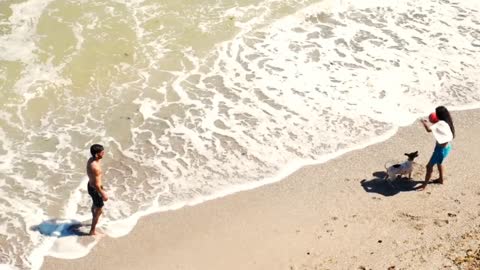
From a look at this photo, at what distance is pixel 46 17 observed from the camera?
16188 mm

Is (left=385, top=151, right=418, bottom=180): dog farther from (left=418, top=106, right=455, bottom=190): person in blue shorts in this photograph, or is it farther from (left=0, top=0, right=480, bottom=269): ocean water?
(left=0, top=0, right=480, bottom=269): ocean water

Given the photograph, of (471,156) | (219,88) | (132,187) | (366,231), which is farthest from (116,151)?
(471,156)

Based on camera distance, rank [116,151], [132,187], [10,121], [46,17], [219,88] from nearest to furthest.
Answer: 1. [132,187]
2. [116,151]
3. [10,121]
4. [219,88]
5. [46,17]

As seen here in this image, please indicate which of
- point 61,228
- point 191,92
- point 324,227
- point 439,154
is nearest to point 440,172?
point 439,154

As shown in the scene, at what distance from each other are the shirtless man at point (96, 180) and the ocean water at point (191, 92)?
1.46 feet

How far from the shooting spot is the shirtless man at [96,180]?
28.7 feet

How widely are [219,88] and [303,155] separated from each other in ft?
10.1

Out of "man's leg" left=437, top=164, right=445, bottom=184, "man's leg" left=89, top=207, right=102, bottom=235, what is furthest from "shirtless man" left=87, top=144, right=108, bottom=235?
"man's leg" left=437, top=164, right=445, bottom=184

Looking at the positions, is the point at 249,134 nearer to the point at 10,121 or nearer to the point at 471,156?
the point at 471,156

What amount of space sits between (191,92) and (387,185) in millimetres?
4976

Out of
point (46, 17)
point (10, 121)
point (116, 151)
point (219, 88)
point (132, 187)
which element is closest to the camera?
point (132, 187)

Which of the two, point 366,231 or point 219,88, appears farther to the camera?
point 219,88

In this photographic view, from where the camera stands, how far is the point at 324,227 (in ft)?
29.6

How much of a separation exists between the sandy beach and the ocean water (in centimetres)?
42
